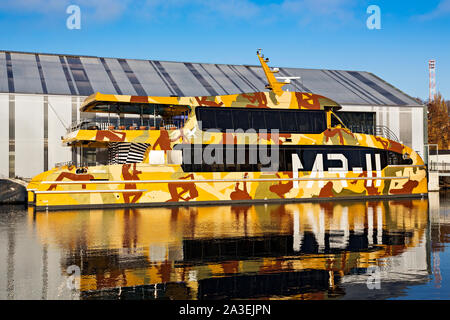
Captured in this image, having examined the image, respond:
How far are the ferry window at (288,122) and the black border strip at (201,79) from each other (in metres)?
9.77

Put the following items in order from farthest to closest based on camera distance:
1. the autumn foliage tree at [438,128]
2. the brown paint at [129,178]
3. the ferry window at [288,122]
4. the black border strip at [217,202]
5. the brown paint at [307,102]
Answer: the autumn foliage tree at [438,128], the brown paint at [307,102], the ferry window at [288,122], the brown paint at [129,178], the black border strip at [217,202]

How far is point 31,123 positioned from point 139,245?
1861cm

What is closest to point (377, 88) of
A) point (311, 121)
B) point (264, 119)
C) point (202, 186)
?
point (311, 121)

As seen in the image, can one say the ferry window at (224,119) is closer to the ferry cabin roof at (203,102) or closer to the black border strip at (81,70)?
the ferry cabin roof at (203,102)

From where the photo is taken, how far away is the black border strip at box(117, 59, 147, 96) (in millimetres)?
31453

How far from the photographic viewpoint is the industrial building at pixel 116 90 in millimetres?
27312

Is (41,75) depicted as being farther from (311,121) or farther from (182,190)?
(311,121)

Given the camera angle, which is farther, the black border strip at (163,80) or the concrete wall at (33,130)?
the black border strip at (163,80)

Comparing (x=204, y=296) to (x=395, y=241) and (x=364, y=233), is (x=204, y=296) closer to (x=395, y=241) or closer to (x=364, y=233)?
(x=395, y=241)

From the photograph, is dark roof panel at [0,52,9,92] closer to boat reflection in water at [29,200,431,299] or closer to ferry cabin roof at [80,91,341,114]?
ferry cabin roof at [80,91,341,114]

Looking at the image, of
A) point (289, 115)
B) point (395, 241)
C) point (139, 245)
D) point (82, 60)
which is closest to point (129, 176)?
point (289, 115)

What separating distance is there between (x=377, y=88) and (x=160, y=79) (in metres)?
16.5

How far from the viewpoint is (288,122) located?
2405cm

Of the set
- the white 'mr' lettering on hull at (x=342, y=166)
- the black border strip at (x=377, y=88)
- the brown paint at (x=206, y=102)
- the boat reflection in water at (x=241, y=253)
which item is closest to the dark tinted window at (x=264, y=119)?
the brown paint at (x=206, y=102)
